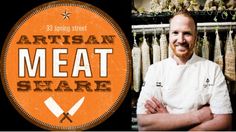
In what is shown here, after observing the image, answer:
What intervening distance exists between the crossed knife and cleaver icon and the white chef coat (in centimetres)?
57

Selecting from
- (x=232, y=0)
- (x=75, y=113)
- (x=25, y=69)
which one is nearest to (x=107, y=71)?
(x=75, y=113)

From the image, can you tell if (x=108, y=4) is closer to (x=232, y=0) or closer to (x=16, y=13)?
(x=16, y=13)

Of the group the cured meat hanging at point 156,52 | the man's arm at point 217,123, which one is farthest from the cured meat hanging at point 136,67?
the man's arm at point 217,123

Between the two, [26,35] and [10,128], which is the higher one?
[26,35]

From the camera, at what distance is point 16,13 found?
173 inches

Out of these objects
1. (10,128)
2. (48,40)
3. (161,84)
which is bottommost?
(10,128)

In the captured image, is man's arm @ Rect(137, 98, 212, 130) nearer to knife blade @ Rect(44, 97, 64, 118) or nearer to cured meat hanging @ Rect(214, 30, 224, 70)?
cured meat hanging @ Rect(214, 30, 224, 70)

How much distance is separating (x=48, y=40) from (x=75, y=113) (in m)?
0.73

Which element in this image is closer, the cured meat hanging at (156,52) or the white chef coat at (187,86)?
the white chef coat at (187,86)

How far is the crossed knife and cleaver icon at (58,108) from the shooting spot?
14.3ft

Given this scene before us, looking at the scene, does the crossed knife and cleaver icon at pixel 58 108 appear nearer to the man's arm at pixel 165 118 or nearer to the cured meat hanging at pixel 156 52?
the man's arm at pixel 165 118

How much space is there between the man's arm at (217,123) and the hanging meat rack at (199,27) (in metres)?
0.80

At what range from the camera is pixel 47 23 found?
4383 mm

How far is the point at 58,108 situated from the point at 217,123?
57.6 inches
